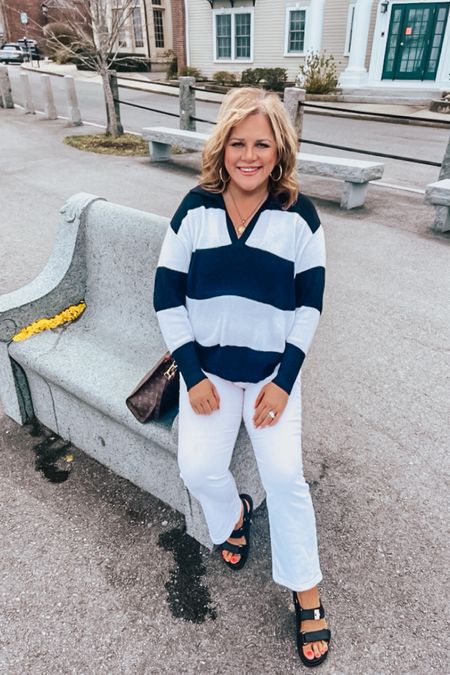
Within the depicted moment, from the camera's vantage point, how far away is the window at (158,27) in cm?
3247

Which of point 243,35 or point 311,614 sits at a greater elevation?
point 243,35

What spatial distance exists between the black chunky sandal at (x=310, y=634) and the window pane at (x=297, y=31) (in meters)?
24.7

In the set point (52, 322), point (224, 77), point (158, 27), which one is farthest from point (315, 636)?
point (158, 27)

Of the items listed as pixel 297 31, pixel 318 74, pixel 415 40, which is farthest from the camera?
pixel 297 31

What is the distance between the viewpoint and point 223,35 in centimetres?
2473

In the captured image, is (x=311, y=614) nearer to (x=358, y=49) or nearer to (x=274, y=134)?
(x=274, y=134)

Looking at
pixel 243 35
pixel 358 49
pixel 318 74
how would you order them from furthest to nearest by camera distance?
1. pixel 243 35
2. pixel 318 74
3. pixel 358 49

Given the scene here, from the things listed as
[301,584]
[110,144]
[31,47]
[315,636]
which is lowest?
[110,144]

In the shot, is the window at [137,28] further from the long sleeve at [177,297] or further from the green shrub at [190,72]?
the long sleeve at [177,297]

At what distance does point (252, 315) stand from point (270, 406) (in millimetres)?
360

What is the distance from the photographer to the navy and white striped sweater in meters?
2.01

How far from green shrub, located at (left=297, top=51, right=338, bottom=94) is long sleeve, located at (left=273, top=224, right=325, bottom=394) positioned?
68.4 ft

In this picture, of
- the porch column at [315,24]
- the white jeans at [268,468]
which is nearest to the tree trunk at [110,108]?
the white jeans at [268,468]

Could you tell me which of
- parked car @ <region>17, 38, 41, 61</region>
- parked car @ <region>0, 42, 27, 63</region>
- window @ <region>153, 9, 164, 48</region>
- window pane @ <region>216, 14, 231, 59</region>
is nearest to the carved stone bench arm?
window pane @ <region>216, 14, 231, 59</region>
